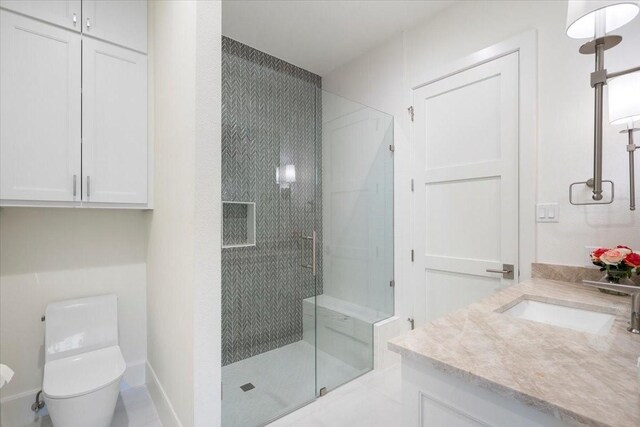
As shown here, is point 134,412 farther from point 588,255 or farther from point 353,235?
point 588,255

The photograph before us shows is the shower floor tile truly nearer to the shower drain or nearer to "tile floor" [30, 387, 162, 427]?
the shower drain

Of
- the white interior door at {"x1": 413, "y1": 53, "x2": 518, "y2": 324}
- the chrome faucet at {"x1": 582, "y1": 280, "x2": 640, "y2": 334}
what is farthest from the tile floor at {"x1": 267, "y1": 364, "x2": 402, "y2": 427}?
the chrome faucet at {"x1": 582, "y1": 280, "x2": 640, "y2": 334}

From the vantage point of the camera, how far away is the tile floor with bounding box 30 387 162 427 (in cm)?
172

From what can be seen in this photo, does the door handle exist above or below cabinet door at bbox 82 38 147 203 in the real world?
below

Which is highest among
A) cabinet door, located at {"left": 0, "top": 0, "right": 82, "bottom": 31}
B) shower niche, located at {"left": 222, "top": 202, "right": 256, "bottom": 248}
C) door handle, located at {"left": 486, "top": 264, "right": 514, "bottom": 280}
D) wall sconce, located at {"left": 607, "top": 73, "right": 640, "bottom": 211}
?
cabinet door, located at {"left": 0, "top": 0, "right": 82, "bottom": 31}

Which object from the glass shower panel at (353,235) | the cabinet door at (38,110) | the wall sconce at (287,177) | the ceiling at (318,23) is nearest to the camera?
the cabinet door at (38,110)

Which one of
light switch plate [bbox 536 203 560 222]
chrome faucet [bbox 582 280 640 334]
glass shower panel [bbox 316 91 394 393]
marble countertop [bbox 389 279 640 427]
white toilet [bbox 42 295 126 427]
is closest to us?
marble countertop [bbox 389 279 640 427]

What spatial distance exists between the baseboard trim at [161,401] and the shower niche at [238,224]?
0.93 metres

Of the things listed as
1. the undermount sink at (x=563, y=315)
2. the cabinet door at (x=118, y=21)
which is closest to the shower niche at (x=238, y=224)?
the cabinet door at (x=118, y=21)

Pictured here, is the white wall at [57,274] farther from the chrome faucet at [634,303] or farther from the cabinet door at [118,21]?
the chrome faucet at [634,303]

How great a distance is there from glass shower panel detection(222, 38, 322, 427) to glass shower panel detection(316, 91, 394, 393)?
12 centimetres

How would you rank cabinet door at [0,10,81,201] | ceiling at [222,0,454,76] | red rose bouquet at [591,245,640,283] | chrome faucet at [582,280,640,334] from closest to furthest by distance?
chrome faucet at [582,280,640,334] → red rose bouquet at [591,245,640,283] → cabinet door at [0,10,81,201] → ceiling at [222,0,454,76]

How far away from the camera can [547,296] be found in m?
1.36

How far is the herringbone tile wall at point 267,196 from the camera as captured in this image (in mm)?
1835
